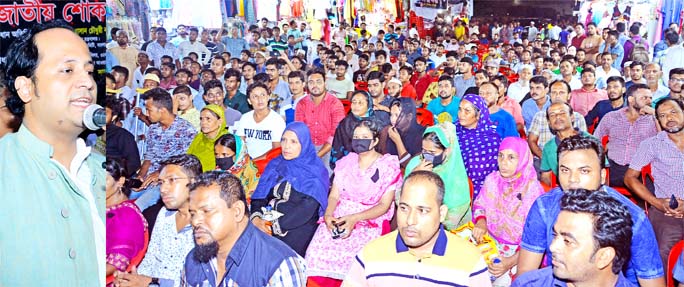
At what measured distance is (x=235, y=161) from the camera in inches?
141

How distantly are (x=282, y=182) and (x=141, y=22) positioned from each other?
6.13ft

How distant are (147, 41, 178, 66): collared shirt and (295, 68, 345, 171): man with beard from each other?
1108 mm

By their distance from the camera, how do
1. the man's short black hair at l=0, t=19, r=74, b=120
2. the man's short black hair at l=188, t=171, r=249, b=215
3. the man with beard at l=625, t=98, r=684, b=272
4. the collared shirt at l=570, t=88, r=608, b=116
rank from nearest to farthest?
the man's short black hair at l=0, t=19, r=74, b=120, the man's short black hair at l=188, t=171, r=249, b=215, the man with beard at l=625, t=98, r=684, b=272, the collared shirt at l=570, t=88, r=608, b=116

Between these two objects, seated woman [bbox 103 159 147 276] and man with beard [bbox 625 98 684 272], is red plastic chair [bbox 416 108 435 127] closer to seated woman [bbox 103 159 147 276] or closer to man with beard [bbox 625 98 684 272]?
man with beard [bbox 625 98 684 272]

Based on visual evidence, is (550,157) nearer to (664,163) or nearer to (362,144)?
(664,163)

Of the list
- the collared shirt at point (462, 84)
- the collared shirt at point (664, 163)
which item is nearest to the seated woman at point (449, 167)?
the collared shirt at point (664, 163)

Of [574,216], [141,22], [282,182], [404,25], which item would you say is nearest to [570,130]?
[282,182]

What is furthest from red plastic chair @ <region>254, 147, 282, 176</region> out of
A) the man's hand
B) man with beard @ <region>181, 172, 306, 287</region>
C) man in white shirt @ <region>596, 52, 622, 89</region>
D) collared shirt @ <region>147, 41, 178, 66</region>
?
man in white shirt @ <region>596, 52, 622, 89</region>

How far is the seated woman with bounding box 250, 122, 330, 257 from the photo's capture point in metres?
3.24

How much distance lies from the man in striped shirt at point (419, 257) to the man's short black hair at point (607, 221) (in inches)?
13.2

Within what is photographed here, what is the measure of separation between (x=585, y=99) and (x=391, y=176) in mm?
2809

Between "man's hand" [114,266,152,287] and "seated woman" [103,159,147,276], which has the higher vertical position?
"seated woman" [103,159,147,276]

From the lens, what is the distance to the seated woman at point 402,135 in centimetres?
420

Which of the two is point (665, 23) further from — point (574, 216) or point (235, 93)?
point (574, 216)
